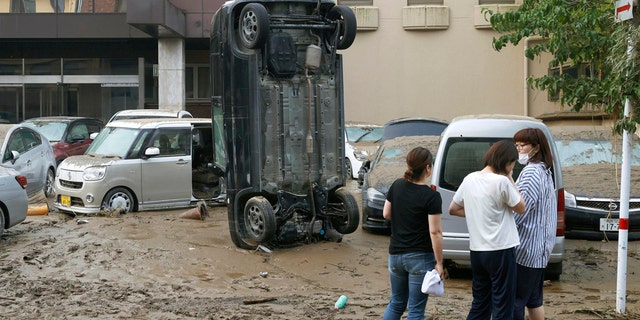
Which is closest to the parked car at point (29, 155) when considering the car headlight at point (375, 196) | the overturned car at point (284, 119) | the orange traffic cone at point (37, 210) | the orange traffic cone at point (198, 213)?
the orange traffic cone at point (37, 210)

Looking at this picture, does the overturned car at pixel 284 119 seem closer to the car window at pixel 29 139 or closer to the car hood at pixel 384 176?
the car hood at pixel 384 176

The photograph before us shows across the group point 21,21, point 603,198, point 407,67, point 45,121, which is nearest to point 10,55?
point 21,21

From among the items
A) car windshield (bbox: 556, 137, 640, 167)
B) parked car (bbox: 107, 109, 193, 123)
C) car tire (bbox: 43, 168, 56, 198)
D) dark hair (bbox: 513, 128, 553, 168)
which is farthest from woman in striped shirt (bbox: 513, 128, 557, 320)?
parked car (bbox: 107, 109, 193, 123)

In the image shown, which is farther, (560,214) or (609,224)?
(609,224)

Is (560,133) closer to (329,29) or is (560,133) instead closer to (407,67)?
(329,29)

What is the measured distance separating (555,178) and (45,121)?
1658cm

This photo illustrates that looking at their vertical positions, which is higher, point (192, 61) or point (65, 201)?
point (192, 61)

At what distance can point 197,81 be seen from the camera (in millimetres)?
37438

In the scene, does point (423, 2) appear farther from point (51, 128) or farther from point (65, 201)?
point (65, 201)

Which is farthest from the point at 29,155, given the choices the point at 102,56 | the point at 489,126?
the point at 102,56

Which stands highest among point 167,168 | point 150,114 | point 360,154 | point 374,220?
point 150,114

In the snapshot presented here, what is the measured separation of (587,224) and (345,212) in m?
3.55

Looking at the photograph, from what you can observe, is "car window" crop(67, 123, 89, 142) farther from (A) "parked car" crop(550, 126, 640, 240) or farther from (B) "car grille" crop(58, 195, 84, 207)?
(A) "parked car" crop(550, 126, 640, 240)

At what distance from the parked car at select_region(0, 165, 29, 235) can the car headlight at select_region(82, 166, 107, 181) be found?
6.78 ft
